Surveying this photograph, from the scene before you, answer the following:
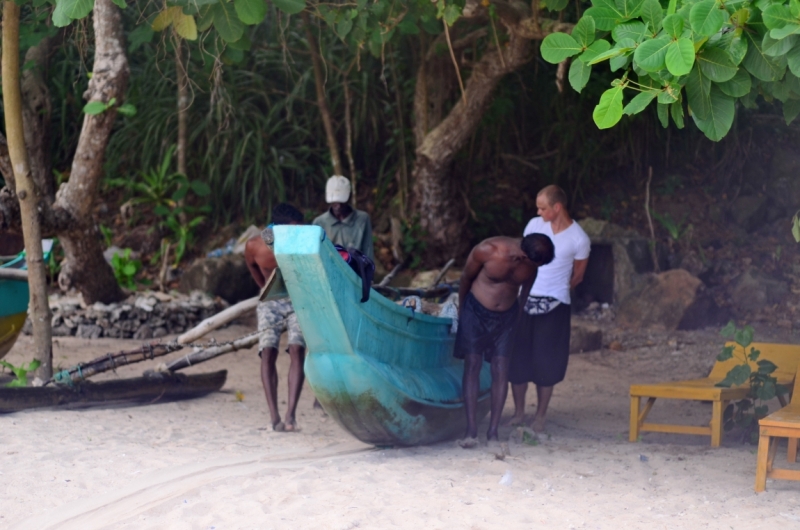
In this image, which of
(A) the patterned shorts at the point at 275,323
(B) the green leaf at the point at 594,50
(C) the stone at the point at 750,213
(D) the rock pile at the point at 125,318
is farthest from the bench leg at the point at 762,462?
(C) the stone at the point at 750,213

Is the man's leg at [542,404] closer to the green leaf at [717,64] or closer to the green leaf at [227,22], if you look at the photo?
the green leaf at [227,22]

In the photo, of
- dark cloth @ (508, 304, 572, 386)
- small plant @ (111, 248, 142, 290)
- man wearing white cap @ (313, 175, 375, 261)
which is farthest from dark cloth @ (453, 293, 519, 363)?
small plant @ (111, 248, 142, 290)

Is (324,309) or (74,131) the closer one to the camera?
(324,309)

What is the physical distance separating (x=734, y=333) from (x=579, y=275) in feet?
3.27

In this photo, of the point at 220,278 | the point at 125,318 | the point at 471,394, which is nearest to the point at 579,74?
the point at 471,394

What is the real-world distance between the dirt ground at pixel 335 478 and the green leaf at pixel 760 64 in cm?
187

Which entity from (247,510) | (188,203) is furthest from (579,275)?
(188,203)

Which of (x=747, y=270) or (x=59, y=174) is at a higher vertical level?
(x=59, y=174)

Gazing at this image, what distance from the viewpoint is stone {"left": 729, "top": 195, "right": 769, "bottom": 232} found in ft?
37.9

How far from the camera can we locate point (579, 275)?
5438 millimetres

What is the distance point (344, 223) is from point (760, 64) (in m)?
3.49

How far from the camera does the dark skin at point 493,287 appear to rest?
4.84 metres

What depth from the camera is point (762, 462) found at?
396 centimetres

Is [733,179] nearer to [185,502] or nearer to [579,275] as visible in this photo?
[579,275]
